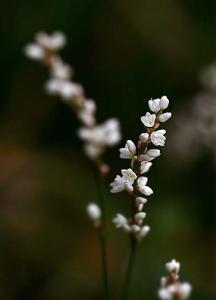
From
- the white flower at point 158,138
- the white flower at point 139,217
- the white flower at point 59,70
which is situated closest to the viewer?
the white flower at point 158,138

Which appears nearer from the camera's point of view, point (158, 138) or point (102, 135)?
point (158, 138)

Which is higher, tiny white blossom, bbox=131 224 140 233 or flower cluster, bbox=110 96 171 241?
flower cluster, bbox=110 96 171 241

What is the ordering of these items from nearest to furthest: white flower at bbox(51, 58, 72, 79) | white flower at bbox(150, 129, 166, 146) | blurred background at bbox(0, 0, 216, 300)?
white flower at bbox(150, 129, 166, 146) < white flower at bbox(51, 58, 72, 79) < blurred background at bbox(0, 0, 216, 300)

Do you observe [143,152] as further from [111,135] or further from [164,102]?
[111,135]

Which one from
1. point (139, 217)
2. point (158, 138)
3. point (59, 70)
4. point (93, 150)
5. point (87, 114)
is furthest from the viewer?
point (59, 70)

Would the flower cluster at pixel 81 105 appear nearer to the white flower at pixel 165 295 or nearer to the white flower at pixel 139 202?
the white flower at pixel 139 202

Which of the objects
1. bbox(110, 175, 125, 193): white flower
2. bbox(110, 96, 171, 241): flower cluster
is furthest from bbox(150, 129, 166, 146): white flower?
bbox(110, 175, 125, 193): white flower

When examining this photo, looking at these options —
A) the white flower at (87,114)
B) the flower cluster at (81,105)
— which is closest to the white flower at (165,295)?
the flower cluster at (81,105)

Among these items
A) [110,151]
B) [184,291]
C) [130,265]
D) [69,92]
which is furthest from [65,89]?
[110,151]

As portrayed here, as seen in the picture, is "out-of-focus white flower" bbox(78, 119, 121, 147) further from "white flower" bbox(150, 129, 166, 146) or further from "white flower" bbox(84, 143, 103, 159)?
"white flower" bbox(150, 129, 166, 146)
